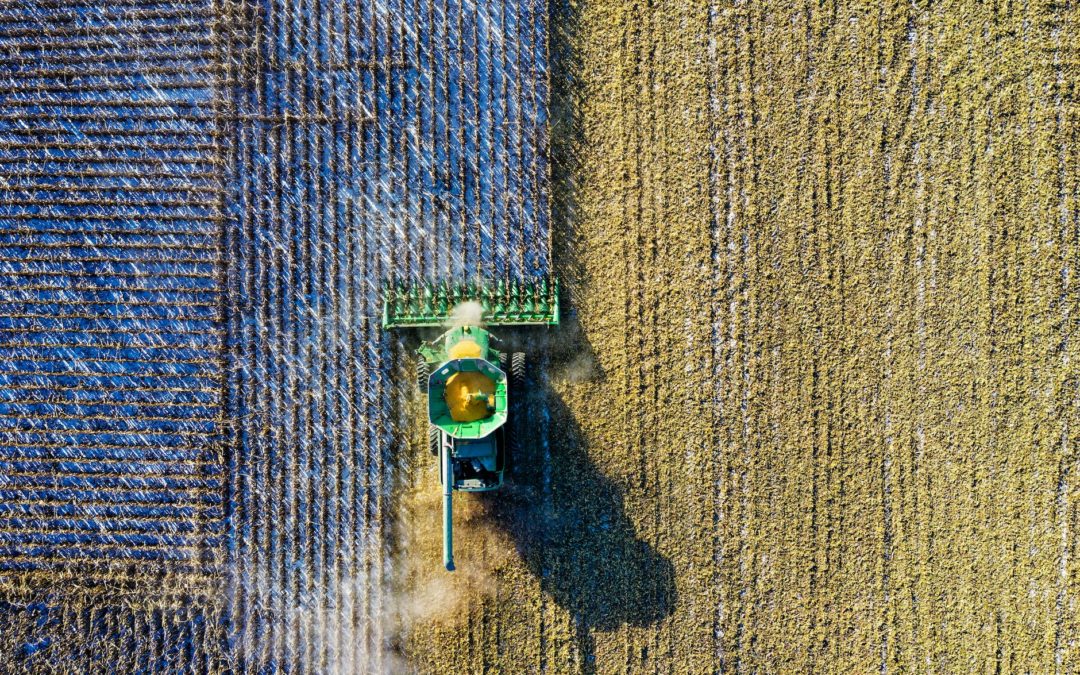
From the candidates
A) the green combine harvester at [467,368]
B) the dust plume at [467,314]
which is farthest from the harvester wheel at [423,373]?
the dust plume at [467,314]

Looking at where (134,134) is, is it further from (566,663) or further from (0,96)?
(566,663)

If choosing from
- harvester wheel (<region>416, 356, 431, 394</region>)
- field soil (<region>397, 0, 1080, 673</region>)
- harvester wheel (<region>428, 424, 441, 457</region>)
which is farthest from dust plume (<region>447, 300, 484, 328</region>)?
harvester wheel (<region>428, 424, 441, 457</region>)

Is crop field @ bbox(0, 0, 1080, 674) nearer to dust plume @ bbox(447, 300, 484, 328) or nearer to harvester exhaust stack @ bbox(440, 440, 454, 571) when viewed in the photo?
dust plume @ bbox(447, 300, 484, 328)

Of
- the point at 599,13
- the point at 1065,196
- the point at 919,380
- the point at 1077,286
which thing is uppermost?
the point at 599,13

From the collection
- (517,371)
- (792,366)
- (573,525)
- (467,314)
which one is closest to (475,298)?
(467,314)

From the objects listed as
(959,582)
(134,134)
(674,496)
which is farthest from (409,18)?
(959,582)

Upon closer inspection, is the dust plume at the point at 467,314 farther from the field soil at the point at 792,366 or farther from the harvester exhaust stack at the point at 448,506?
the harvester exhaust stack at the point at 448,506

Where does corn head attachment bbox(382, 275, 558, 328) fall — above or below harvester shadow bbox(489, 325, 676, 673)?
above
